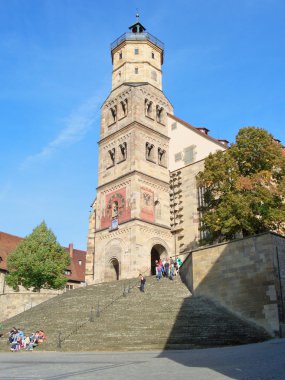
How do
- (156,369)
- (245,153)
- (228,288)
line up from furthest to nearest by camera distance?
(245,153)
(228,288)
(156,369)

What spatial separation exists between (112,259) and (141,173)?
338 inches

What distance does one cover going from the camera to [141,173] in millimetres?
41938

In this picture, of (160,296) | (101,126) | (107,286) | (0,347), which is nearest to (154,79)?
(101,126)

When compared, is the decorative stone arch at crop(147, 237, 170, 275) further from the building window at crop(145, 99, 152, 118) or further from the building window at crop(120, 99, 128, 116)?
the building window at crop(120, 99, 128, 116)

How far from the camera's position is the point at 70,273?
62.4 m

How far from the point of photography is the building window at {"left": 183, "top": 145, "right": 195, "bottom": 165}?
44.2 metres

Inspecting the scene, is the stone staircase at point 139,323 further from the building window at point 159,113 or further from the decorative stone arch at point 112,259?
the building window at point 159,113

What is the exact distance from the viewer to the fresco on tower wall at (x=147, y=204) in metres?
40.9

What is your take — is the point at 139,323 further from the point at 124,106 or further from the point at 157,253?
the point at 124,106

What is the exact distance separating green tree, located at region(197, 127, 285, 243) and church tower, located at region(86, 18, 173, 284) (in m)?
10.0

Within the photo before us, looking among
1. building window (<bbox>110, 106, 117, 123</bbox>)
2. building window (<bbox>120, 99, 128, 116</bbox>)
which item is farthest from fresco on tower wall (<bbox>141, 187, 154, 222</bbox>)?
building window (<bbox>110, 106, 117, 123</bbox>)

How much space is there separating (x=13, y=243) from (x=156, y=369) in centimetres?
5653

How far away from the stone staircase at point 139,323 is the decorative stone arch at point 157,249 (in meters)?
11.4

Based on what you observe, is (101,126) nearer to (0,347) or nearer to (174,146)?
(174,146)
